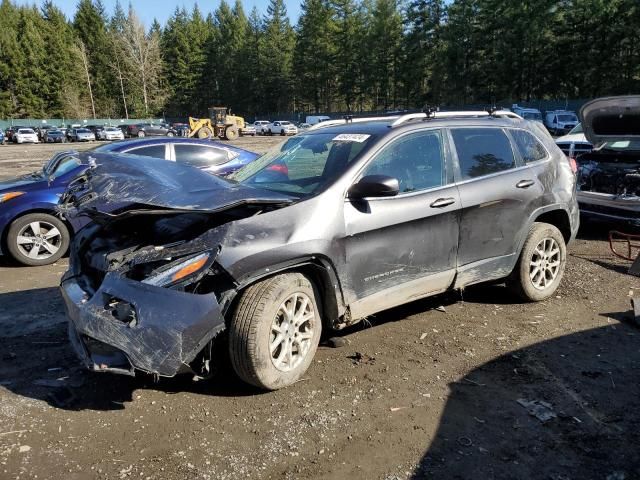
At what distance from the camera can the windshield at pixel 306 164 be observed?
404 centimetres

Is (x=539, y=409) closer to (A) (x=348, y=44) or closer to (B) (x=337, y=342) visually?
(B) (x=337, y=342)

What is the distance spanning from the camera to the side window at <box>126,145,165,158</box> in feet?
25.4

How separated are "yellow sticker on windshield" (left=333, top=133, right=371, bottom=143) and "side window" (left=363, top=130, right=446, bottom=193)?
0.22 m

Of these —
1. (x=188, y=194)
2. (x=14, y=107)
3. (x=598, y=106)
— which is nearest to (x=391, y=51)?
(x=14, y=107)

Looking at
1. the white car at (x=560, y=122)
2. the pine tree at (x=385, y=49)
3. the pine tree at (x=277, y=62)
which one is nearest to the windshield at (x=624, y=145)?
the white car at (x=560, y=122)

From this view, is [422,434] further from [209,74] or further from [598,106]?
[209,74]

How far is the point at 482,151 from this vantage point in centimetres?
485

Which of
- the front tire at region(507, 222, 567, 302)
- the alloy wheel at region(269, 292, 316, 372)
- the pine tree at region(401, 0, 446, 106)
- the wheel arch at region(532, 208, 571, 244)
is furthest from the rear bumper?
the pine tree at region(401, 0, 446, 106)

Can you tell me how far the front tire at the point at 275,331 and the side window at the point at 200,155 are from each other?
199 inches

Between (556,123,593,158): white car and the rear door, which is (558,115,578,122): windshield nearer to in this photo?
(556,123,593,158): white car

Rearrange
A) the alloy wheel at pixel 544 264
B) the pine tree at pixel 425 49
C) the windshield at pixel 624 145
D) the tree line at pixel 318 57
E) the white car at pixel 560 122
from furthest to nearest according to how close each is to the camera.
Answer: the pine tree at pixel 425 49 → the tree line at pixel 318 57 → the white car at pixel 560 122 → the windshield at pixel 624 145 → the alloy wheel at pixel 544 264

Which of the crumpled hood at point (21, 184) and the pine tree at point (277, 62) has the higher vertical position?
the pine tree at point (277, 62)

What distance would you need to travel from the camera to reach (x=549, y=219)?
5.47 m

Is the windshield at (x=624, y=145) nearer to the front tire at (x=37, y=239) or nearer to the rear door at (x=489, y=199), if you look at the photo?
the rear door at (x=489, y=199)
